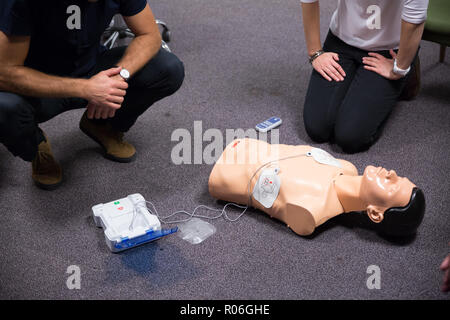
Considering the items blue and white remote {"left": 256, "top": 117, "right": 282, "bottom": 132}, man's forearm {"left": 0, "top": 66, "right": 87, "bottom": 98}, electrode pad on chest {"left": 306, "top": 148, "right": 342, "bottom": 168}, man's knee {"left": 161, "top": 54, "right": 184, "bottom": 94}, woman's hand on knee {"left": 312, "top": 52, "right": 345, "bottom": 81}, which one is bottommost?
blue and white remote {"left": 256, "top": 117, "right": 282, "bottom": 132}

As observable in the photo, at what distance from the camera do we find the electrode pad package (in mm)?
1441

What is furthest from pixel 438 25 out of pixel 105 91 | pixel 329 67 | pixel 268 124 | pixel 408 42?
pixel 105 91

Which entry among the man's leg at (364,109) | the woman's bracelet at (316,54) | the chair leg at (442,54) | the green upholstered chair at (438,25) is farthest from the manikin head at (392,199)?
the chair leg at (442,54)

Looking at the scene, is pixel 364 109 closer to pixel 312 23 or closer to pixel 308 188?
pixel 312 23

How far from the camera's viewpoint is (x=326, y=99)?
182 centimetres

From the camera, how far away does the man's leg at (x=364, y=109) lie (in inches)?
67.9

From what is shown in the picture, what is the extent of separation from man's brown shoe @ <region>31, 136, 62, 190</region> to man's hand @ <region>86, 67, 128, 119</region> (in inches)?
10.1

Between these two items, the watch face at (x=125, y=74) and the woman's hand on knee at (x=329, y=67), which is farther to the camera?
the woman's hand on knee at (x=329, y=67)

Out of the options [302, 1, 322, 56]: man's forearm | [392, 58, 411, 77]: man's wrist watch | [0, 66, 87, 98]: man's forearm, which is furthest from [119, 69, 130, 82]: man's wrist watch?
[392, 58, 411, 77]: man's wrist watch

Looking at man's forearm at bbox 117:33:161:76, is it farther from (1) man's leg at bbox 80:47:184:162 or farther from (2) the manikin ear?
(2) the manikin ear

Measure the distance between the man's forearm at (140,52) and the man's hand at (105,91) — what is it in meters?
0.05

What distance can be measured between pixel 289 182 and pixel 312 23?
786 mm

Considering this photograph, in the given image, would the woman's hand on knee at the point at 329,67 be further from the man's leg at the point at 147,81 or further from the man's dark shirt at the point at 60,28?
the man's dark shirt at the point at 60,28
